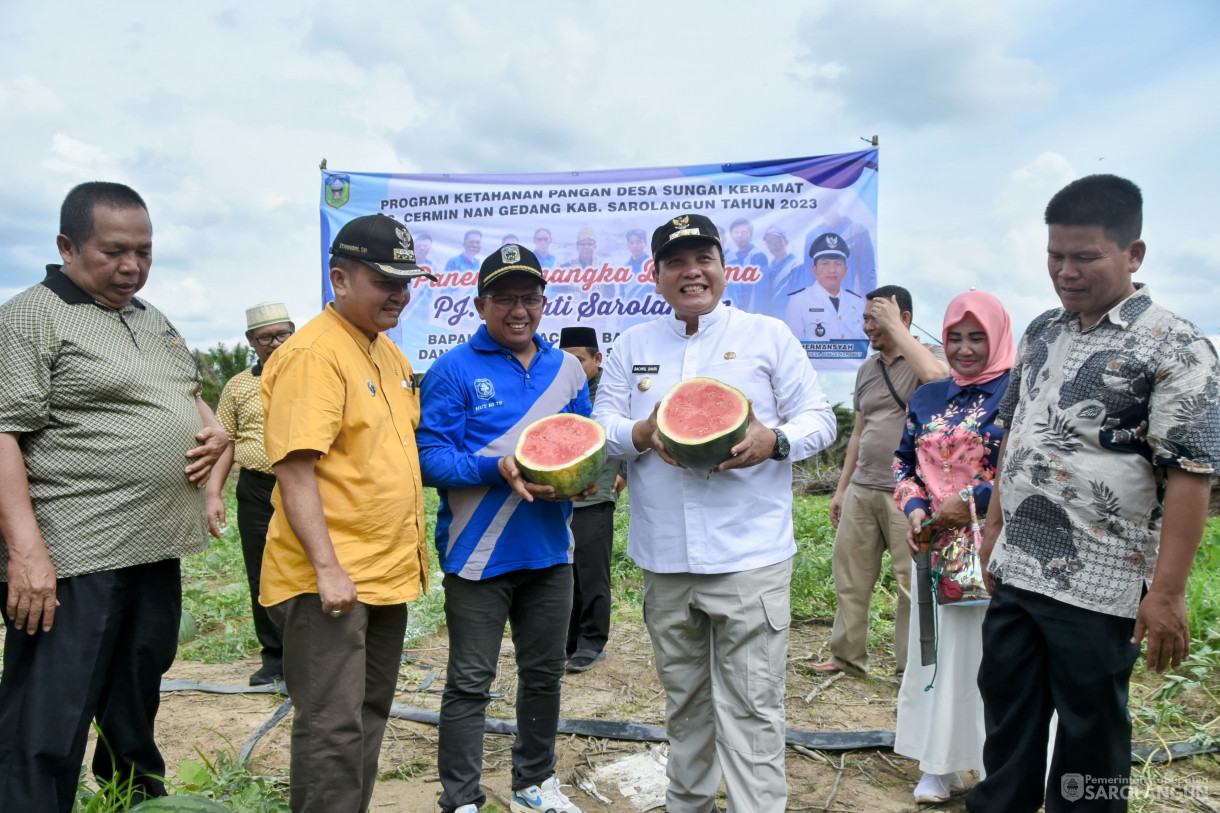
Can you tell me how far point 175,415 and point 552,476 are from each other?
1.42 meters

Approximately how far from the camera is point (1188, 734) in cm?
392

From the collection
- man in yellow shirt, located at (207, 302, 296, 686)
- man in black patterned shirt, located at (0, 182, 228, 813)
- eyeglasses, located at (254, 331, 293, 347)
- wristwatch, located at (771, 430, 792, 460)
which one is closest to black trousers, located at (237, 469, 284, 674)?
man in yellow shirt, located at (207, 302, 296, 686)

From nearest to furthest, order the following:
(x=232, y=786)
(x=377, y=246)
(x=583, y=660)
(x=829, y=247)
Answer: (x=377, y=246) < (x=232, y=786) < (x=583, y=660) < (x=829, y=247)

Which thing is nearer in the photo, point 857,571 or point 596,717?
point 596,717

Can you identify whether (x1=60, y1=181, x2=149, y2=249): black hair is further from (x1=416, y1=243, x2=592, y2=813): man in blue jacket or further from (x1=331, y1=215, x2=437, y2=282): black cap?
(x1=416, y1=243, x2=592, y2=813): man in blue jacket

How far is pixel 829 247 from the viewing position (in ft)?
A: 20.6

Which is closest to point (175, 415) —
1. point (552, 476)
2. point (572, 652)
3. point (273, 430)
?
point (273, 430)

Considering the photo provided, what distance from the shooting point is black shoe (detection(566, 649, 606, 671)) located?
5238mm

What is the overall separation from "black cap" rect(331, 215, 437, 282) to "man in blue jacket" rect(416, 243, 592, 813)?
20.6 inches

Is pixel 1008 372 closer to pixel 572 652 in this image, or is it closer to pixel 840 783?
pixel 840 783

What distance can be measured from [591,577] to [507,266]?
2.81m

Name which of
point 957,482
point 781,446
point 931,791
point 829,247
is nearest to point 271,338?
→ point 781,446

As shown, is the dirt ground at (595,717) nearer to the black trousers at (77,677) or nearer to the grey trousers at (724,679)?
the grey trousers at (724,679)

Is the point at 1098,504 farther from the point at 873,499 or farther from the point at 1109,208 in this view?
the point at 873,499
